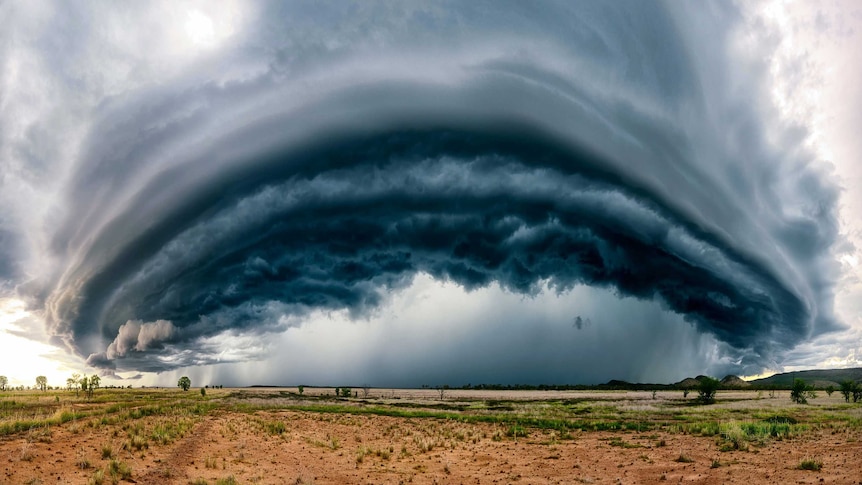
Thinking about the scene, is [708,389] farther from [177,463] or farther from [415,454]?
[177,463]

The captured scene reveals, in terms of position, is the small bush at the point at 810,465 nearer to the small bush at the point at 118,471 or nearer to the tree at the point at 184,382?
the small bush at the point at 118,471

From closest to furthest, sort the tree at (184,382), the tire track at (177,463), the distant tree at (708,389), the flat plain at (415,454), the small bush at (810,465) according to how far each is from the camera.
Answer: the tire track at (177,463)
the small bush at (810,465)
the flat plain at (415,454)
the distant tree at (708,389)
the tree at (184,382)

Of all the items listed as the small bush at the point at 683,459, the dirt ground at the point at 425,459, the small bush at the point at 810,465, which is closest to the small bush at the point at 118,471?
the dirt ground at the point at 425,459

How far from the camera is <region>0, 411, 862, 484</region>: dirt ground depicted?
77.8ft

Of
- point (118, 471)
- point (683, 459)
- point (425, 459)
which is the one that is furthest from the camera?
point (425, 459)

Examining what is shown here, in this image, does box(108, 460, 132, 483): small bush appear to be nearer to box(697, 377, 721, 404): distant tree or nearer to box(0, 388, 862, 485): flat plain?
box(0, 388, 862, 485): flat plain

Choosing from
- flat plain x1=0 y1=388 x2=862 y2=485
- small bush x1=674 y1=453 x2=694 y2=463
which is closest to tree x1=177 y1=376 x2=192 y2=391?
flat plain x1=0 y1=388 x2=862 y2=485

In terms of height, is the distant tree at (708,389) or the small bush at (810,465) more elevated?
the small bush at (810,465)

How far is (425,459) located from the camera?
1228 inches

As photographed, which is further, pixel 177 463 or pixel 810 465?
pixel 177 463

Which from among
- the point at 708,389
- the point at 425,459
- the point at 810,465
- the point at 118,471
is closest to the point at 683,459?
the point at 810,465

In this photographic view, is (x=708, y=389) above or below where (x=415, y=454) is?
below

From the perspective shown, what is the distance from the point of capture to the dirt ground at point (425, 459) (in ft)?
77.8

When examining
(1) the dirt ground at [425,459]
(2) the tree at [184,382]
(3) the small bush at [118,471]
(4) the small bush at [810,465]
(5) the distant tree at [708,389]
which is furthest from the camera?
(2) the tree at [184,382]
